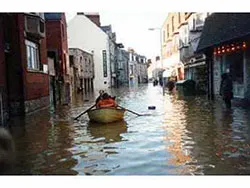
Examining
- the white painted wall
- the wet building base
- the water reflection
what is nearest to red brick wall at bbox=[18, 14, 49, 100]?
the wet building base

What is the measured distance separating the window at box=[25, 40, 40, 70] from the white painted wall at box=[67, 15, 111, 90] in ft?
105

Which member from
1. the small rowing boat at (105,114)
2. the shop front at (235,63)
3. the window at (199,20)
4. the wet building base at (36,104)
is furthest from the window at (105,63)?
the small rowing boat at (105,114)

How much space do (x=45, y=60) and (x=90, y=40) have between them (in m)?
33.0

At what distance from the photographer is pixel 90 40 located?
54.1m

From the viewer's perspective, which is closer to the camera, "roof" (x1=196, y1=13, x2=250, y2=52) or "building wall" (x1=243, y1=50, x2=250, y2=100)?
"roof" (x1=196, y1=13, x2=250, y2=52)

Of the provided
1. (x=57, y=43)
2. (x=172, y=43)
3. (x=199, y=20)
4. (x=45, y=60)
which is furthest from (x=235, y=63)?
(x=172, y=43)

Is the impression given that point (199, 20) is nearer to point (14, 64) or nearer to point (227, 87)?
point (227, 87)

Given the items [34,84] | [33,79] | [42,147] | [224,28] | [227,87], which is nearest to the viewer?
[42,147]

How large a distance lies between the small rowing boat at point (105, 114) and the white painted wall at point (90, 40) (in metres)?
39.2

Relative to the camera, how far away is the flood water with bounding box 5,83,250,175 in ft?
21.9

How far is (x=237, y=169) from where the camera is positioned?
637 centimetres

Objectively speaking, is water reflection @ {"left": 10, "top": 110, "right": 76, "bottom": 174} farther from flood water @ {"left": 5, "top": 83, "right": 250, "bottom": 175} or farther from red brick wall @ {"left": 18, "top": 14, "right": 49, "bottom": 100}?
red brick wall @ {"left": 18, "top": 14, "right": 49, "bottom": 100}
